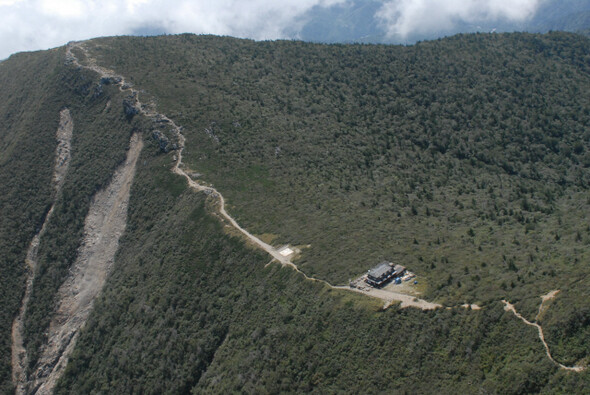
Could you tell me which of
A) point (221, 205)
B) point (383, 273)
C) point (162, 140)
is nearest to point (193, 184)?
point (221, 205)

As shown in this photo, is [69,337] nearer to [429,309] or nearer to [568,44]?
[429,309]

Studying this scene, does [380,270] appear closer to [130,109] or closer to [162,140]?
[162,140]

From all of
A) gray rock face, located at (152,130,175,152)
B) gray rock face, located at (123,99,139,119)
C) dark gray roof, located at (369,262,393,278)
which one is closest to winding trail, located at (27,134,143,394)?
gray rock face, located at (152,130,175,152)

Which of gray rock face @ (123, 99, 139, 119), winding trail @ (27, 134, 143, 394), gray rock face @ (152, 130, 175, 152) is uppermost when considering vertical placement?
gray rock face @ (123, 99, 139, 119)

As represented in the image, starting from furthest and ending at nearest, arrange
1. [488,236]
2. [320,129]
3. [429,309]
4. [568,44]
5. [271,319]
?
[568,44], [320,129], [488,236], [271,319], [429,309]


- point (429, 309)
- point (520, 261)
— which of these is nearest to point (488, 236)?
point (520, 261)

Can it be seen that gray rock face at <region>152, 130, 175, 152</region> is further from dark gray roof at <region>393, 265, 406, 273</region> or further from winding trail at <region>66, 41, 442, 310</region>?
dark gray roof at <region>393, 265, 406, 273</region>
